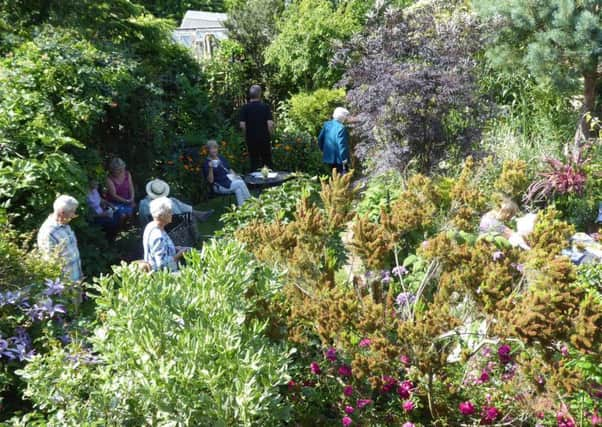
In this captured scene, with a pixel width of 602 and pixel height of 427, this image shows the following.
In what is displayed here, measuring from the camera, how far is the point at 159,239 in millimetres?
5117

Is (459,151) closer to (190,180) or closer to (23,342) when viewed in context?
(190,180)

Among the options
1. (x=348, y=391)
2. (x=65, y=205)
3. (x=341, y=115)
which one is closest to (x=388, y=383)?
(x=348, y=391)

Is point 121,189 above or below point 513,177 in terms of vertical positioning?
below

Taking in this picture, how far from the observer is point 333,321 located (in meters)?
3.10

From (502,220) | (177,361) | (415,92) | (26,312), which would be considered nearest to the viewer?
(177,361)

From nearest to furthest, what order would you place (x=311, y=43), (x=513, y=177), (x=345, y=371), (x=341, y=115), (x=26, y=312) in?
(x=345, y=371), (x=26, y=312), (x=513, y=177), (x=341, y=115), (x=311, y=43)

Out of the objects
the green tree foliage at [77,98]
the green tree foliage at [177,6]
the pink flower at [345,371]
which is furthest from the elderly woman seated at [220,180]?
the green tree foliage at [177,6]

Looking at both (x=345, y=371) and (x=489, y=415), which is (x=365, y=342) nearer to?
(x=345, y=371)

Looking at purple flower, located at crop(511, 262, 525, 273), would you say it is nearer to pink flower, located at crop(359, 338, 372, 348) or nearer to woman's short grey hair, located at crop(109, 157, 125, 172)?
pink flower, located at crop(359, 338, 372, 348)

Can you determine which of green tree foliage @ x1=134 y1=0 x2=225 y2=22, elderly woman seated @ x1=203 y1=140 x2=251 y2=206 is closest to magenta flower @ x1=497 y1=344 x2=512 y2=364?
elderly woman seated @ x1=203 y1=140 x2=251 y2=206

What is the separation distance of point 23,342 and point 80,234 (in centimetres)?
279

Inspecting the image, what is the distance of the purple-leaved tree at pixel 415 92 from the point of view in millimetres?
7258

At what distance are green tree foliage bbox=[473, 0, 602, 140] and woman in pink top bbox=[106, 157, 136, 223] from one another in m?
5.26

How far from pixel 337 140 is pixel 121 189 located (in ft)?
9.95
